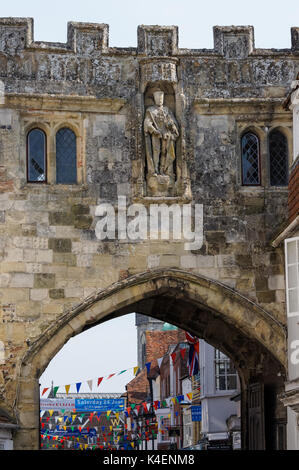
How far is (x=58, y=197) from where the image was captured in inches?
752

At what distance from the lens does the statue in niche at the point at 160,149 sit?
1909cm

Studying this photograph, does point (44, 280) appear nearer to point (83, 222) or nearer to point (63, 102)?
point (83, 222)

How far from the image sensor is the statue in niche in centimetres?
1909

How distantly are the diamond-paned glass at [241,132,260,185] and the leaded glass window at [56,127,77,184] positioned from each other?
2.81 meters

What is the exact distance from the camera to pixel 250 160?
64.6ft

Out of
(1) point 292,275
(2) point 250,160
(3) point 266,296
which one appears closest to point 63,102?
(2) point 250,160

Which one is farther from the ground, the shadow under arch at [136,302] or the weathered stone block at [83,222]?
the weathered stone block at [83,222]

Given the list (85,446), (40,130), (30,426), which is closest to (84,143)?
(40,130)

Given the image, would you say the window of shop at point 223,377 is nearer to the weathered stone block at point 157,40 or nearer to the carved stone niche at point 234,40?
the carved stone niche at point 234,40

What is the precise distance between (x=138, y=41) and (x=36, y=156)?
255 centimetres

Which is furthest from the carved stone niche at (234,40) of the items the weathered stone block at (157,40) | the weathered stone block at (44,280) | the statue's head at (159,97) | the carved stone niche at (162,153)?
the weathered stone block at (44,280)

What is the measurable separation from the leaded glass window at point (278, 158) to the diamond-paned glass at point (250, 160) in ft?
0.76

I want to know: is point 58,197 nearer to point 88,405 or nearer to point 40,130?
point 40,130

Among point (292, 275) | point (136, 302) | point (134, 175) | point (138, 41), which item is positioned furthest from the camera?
point (136, 302)
